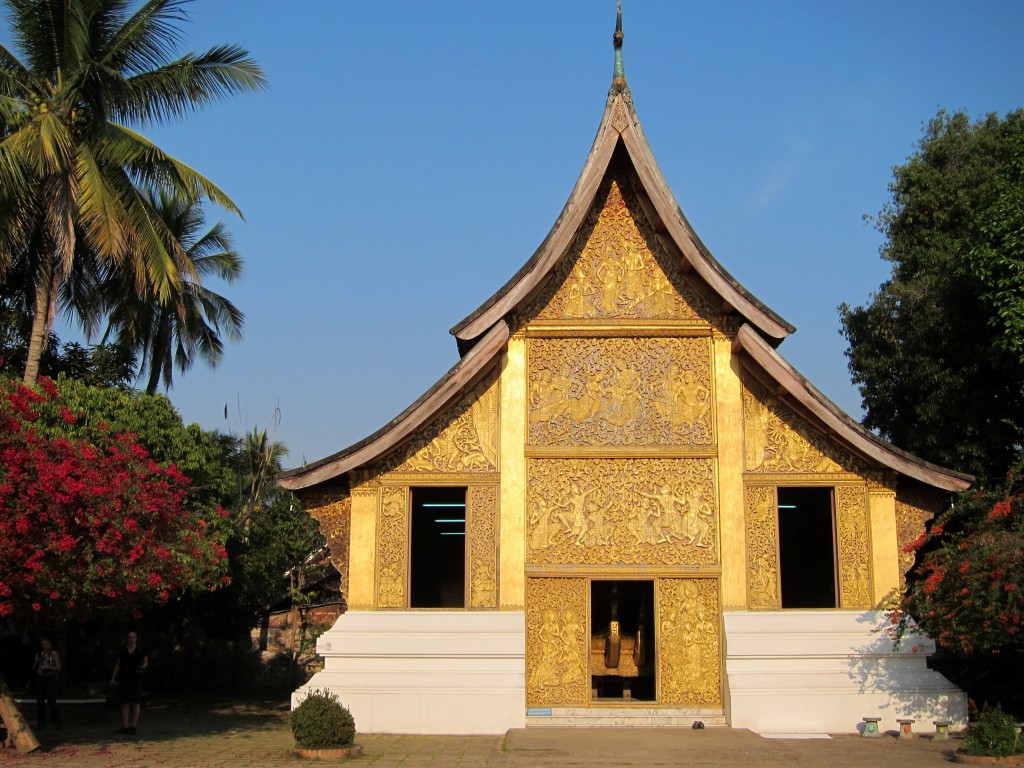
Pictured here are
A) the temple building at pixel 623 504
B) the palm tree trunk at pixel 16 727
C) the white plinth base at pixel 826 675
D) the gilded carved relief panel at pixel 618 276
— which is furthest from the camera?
the gilded carved relief panel at pixel 618 276

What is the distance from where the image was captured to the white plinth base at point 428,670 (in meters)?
12.8

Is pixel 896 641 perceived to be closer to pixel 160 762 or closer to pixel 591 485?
pixel 591 485

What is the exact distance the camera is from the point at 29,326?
2073cm

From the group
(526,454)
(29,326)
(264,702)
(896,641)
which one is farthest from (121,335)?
(896,641)

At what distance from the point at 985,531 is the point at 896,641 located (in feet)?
5.75

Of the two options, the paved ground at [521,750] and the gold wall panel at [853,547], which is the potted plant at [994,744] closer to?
the paved ground at [521,750]

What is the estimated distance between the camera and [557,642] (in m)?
13.3

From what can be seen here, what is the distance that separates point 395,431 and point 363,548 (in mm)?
1604

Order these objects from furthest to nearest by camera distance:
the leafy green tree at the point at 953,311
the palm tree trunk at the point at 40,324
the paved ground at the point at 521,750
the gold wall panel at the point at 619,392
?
the palm tree trunk at the point at 40,324
the leafy green tree at the point at 953,311
the gold wall panel at the point at 619,392
the paved ground at the point at 521,750

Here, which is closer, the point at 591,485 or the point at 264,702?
the point at 591,485

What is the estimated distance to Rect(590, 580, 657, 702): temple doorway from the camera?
14.3 m

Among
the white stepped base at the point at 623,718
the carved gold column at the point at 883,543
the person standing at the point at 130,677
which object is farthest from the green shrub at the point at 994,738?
the person standing at the point at 130,677

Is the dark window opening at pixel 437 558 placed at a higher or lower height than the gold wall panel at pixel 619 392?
lower

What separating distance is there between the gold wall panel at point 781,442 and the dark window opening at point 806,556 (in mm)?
4939
